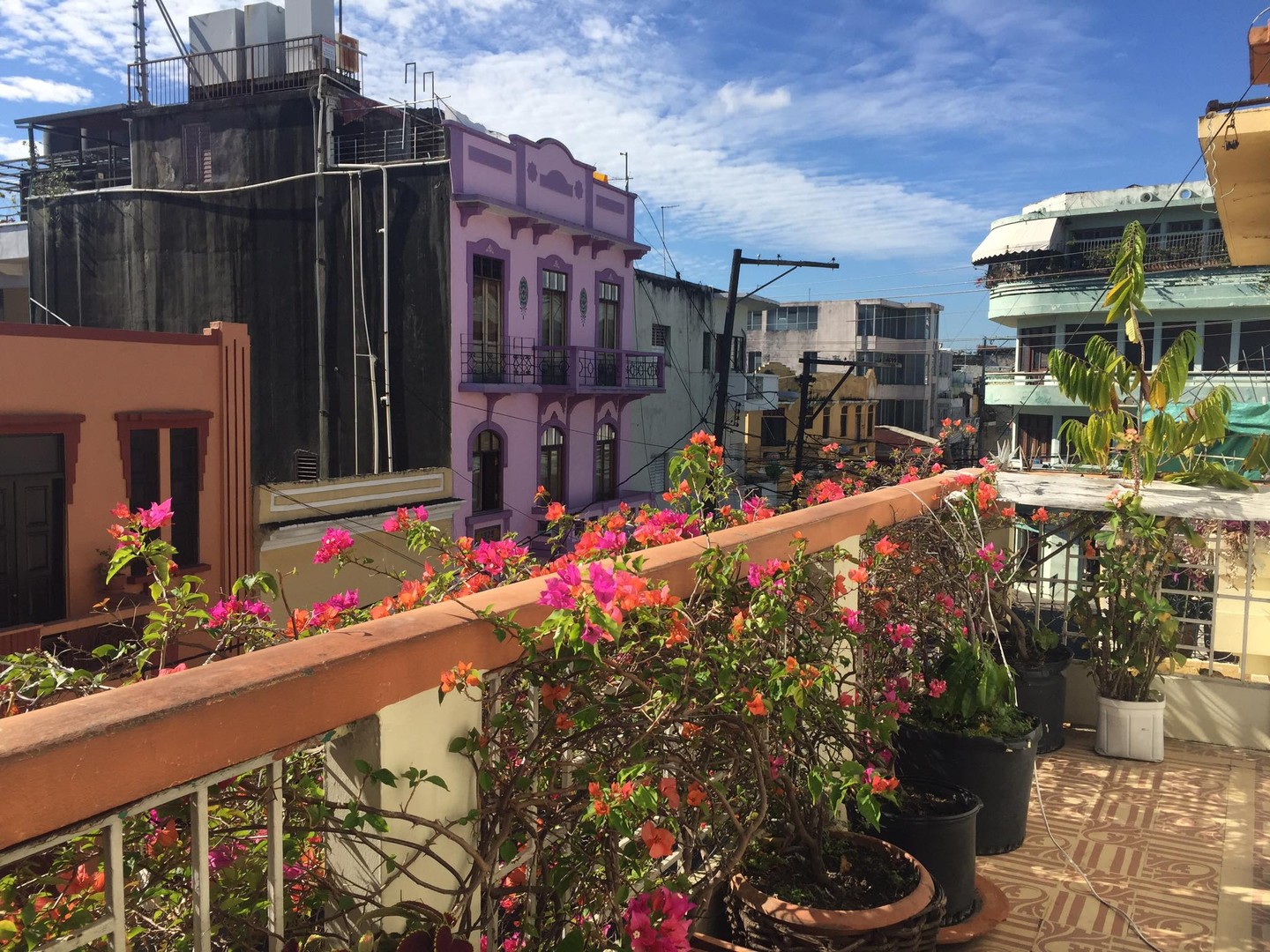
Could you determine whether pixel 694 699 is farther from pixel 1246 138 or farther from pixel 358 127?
pixel 358 127

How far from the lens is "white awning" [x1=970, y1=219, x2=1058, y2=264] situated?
2580 cm

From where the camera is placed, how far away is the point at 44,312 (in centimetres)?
2105

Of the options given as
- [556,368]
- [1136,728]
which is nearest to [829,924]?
[1136,728]

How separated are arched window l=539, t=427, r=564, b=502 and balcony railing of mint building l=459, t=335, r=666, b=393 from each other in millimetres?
1151

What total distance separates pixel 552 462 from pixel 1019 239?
559 inches

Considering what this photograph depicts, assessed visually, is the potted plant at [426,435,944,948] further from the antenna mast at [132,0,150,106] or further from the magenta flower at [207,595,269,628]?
the antenna mast at [132,0,150,106]

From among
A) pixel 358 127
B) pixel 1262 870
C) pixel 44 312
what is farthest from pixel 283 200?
pixel 1262 870

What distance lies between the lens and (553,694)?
2207mm

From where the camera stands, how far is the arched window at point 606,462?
22.6m

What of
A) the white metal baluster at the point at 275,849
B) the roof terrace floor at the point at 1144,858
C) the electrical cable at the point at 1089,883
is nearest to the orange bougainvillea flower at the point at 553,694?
the white metal baluster at the point at 275,849

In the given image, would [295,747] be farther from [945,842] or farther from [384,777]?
[945,842]

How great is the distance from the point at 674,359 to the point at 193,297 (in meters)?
12.1

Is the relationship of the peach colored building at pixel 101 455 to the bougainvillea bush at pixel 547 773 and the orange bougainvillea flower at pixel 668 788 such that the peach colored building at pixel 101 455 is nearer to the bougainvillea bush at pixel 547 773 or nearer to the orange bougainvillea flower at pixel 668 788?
the bougainvillea bush at pixel 547 773

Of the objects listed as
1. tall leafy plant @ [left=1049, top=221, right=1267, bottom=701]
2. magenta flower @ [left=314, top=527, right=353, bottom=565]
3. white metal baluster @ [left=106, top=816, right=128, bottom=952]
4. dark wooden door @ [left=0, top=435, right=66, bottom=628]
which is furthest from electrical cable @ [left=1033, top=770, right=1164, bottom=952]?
dark wooden door @ [left=0, top=435, right=66, bottom=628]
